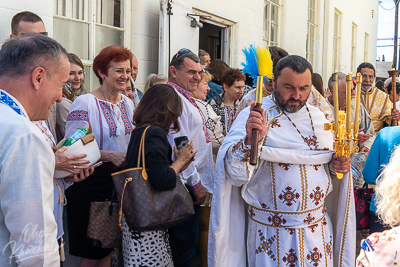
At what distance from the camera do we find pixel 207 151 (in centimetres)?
347

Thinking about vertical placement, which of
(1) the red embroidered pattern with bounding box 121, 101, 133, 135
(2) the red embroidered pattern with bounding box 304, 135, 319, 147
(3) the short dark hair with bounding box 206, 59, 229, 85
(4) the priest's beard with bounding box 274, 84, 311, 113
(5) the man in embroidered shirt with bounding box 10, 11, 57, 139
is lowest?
(2) the red embroidered pattern with bounding box 304, 135, 319, 147

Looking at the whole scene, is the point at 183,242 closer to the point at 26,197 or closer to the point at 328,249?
the point at 328,249

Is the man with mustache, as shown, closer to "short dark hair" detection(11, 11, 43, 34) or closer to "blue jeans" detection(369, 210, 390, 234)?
"blue jeans" detection(369, 210, 390, 234)

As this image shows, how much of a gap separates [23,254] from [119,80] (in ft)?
6.06

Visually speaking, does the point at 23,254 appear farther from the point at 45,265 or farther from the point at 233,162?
the point at 233,162

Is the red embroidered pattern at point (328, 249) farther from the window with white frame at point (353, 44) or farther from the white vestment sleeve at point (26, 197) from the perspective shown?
the window with white frame at point (353, 44)

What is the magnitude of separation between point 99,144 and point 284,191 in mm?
1345

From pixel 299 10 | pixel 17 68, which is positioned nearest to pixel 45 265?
pixel 17 68

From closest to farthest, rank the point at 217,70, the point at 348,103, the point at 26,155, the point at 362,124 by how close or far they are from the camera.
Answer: the point at 26,155
the point at 348,103
the point at 362,124
the point at 217,70

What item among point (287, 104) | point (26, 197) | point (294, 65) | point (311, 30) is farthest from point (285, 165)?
point (311, 30)

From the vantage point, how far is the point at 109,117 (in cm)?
296

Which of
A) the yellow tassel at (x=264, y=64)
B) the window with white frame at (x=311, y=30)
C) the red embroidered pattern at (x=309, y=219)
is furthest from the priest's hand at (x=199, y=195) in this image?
the window with white frame at (x=311, y=30)

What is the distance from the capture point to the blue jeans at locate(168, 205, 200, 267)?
2.98m

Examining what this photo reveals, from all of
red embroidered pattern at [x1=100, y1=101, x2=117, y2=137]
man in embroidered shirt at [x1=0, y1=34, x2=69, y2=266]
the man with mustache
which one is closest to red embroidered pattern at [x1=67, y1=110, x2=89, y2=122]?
red embroidered pattern at [x1=100, y1=101, x2=117, y2=137]
